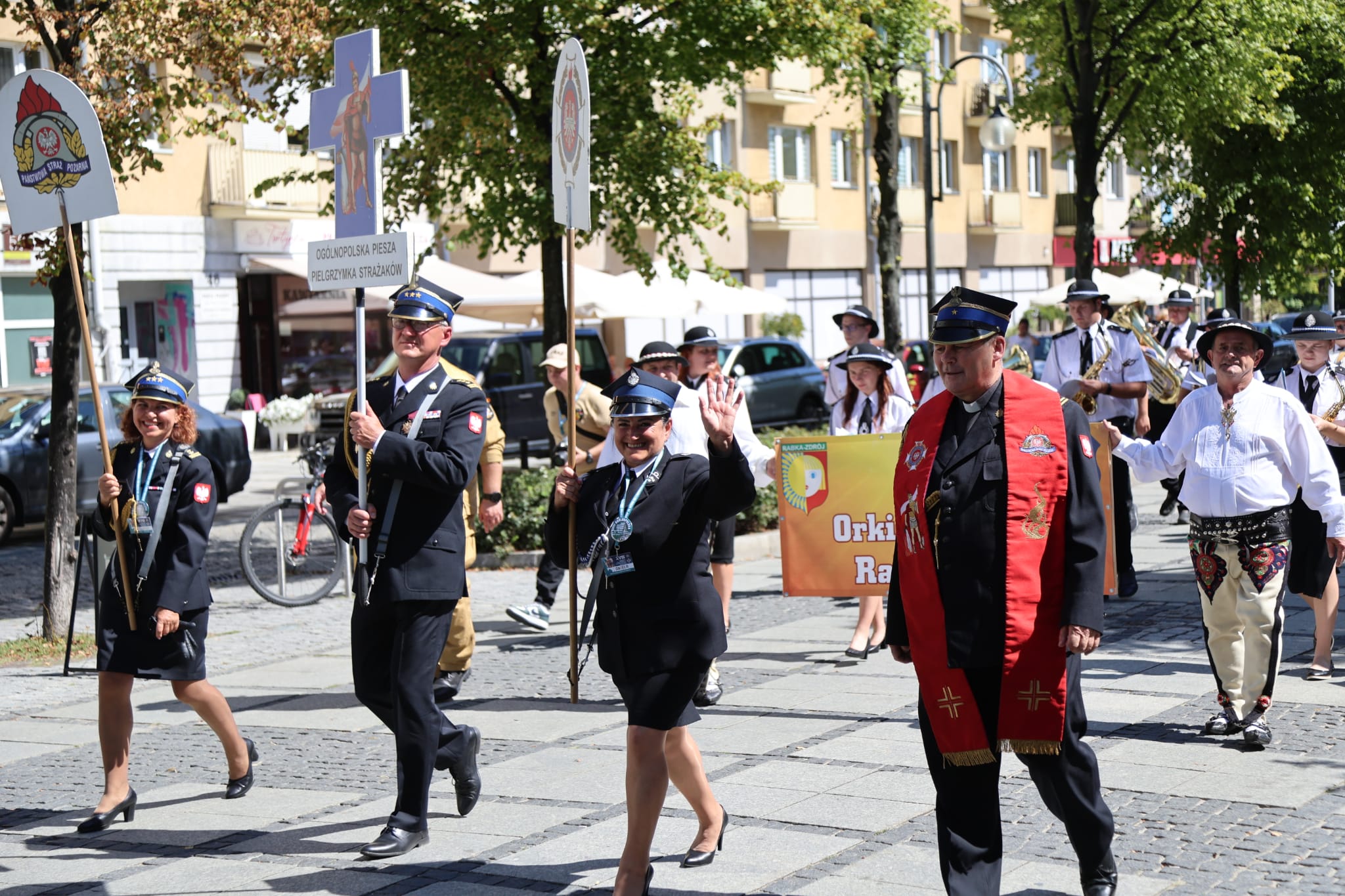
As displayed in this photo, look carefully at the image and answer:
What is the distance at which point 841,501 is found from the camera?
9641 mm

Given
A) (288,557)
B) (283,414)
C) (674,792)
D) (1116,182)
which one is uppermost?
(1116,182)

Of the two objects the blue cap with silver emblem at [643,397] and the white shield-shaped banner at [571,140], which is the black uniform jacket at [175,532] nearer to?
the white shield-shaped banner at [571,140]

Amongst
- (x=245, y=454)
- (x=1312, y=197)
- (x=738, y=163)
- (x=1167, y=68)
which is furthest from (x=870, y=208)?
(x=245, y=454)

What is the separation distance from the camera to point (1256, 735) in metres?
6.92

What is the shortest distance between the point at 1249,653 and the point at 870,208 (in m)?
39.4

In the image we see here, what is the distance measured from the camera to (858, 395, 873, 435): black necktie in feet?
32.6

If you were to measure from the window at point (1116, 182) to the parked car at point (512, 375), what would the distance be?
37.0 m

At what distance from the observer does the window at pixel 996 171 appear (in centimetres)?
5131

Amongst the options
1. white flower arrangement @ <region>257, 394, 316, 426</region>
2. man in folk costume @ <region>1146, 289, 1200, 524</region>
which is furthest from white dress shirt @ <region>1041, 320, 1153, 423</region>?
white flower arrangement @ <region>257, 394, 316, 426</region>

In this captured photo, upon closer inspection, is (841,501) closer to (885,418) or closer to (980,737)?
(885,418)

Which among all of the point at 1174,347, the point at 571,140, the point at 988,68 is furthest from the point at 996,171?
the point at 571,140

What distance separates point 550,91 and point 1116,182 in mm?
45766

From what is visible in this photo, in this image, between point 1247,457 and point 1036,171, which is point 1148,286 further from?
point 1247,457

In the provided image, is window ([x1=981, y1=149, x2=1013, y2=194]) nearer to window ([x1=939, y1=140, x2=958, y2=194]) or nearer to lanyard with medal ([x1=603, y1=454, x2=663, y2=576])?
window ([x1=939, y1=140, x2=958, y2=194])
